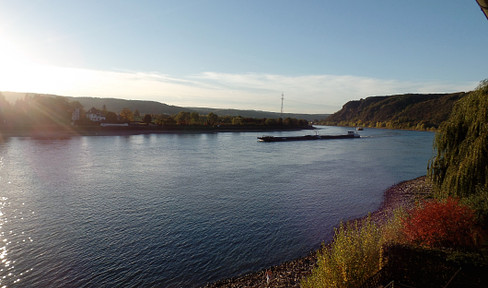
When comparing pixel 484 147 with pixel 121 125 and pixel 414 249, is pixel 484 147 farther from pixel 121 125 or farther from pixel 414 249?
pixel 121 125

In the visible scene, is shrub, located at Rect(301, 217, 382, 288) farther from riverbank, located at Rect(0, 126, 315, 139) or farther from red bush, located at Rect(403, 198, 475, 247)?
riverbank, located at Rect(0, 126, 315, 139)

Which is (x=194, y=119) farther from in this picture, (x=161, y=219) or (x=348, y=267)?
(x=348, y=267)

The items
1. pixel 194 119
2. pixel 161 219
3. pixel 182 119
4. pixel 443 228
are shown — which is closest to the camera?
pixel 443 228

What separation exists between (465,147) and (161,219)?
72.7 ft

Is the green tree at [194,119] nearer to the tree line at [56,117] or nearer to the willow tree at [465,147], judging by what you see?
the tree line at [56,117]

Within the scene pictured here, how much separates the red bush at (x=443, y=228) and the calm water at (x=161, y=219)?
291 inches

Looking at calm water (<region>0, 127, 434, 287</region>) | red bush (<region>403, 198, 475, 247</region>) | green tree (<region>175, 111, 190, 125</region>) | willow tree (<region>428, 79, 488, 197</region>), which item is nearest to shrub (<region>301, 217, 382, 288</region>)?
red bush (<region>403, 198, 475, 247</region>)

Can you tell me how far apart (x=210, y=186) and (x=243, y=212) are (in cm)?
1037

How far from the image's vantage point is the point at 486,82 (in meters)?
17.6

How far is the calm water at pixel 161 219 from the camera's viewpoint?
607 inches

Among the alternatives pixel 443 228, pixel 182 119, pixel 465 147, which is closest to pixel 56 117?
pixel 182 119

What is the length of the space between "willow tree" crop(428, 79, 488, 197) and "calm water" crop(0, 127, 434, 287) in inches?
322

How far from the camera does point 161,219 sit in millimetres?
22719

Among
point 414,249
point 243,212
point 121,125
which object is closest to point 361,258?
point 414,249
